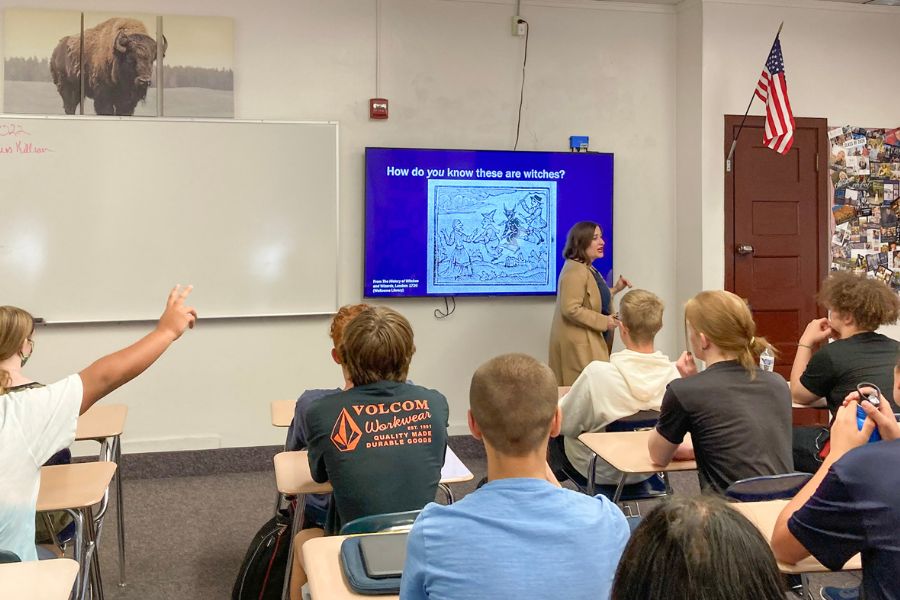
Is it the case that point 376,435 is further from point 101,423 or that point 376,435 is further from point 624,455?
point 101,423

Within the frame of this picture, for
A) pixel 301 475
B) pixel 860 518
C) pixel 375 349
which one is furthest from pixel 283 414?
pixel 860 518

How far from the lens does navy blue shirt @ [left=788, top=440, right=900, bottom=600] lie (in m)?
1.53

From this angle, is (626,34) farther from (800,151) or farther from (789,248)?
(789,248)

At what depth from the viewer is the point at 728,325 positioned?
8.64ft

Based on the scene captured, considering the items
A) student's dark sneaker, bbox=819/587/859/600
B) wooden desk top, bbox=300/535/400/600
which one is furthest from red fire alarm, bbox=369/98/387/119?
student's dark sneaker, bbox=819/587/859/600

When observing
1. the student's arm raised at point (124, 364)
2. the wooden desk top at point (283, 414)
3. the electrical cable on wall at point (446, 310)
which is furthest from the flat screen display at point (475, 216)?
the student's arm raised at point (124, 364)

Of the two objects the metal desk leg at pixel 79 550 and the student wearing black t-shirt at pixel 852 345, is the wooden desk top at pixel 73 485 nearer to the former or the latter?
the metal desk leg at pixel 79 550

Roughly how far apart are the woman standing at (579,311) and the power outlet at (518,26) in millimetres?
1292

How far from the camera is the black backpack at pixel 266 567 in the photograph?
2859 mm

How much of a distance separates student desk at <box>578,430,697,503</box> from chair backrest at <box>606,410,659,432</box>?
0.26 feet

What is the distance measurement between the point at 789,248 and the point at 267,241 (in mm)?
3436

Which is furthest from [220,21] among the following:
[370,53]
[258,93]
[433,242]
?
[433,242]

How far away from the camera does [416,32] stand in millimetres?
5277

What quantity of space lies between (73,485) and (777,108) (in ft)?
14.9
